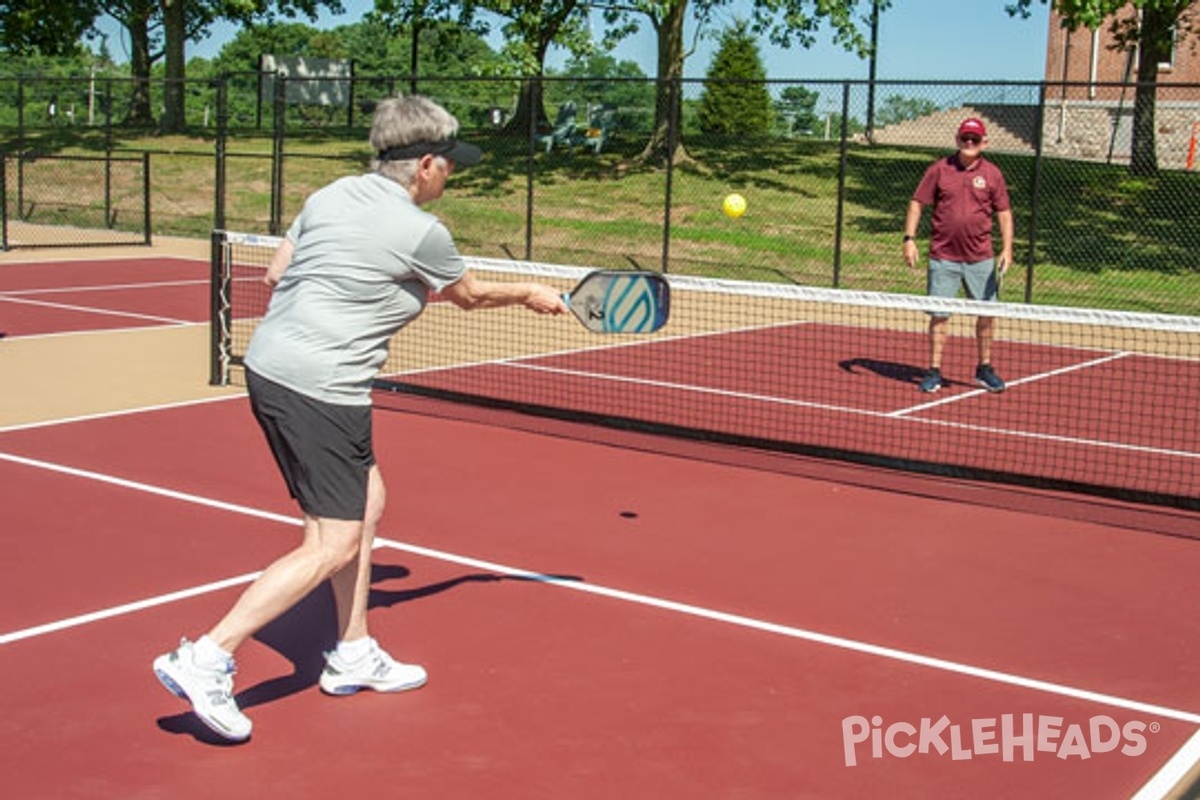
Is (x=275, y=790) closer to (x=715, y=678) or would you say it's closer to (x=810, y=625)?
(x=715, y=678)

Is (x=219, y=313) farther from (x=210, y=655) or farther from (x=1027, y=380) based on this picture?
(x=210, y=655)

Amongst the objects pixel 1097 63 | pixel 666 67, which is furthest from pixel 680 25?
pixel 1097 63

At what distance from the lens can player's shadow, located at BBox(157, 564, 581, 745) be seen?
488cm

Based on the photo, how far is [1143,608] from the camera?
645 centimetres

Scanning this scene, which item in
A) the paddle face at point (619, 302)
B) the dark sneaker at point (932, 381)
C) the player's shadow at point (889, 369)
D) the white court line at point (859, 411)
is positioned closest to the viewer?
the paddle face at point (619, 302)

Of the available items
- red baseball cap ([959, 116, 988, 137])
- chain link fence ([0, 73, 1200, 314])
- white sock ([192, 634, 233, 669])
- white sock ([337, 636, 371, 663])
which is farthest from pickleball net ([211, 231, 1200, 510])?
white sock ([192, 634, 233, 669])

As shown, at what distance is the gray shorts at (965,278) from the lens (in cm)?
1156

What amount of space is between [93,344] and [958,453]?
7.53 metres

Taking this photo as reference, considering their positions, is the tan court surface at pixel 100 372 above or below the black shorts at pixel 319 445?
below

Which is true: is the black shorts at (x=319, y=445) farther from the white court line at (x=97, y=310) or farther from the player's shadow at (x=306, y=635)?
the white court line at (x=97, y=310)

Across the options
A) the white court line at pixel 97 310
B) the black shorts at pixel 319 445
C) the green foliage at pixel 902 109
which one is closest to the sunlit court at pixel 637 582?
the black shorts at pixel 319 445

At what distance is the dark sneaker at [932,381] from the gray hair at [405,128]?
25.6ft

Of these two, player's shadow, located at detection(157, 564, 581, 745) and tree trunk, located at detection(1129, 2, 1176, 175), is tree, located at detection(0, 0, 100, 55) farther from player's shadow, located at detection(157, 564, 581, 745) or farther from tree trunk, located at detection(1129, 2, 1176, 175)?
player's shadow, located at detection(157, 564, 581, 745)

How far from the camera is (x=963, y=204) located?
37.5ft
